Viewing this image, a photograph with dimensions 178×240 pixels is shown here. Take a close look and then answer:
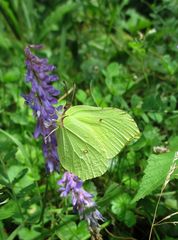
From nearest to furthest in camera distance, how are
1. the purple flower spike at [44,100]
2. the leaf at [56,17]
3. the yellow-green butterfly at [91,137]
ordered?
the purple flower spike at [44,100], the yellow-green butterfly at [91,137], the leaf at [56,17]

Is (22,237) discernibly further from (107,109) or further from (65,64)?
(65,64)

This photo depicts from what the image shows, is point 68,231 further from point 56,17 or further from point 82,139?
point 56,17

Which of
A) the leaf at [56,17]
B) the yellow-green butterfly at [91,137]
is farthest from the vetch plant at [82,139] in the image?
the leaf at [56,17]

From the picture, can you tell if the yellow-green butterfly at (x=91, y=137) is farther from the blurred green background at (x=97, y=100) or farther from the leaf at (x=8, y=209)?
the leaf at (x=8, y=209)

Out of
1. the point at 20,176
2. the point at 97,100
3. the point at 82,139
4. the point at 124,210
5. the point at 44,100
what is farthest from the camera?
the point at 97,100

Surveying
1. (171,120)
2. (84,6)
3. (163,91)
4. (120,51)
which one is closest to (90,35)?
(84,6)

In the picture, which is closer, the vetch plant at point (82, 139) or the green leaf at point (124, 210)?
the vetch plant at point (82, 139)

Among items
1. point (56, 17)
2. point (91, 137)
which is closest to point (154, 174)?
point (91, 137)

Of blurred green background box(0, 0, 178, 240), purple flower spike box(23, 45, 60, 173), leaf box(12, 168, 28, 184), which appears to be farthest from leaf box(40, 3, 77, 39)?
purple flower spike box(23, 45, 60, 173)
